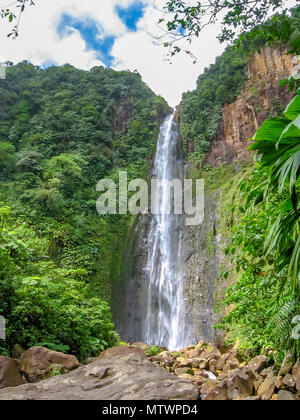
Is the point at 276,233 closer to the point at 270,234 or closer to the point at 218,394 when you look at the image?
the point at 270,234

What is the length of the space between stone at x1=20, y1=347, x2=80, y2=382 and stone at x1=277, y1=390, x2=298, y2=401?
8.11 ft

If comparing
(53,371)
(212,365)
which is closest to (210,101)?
(212,365)

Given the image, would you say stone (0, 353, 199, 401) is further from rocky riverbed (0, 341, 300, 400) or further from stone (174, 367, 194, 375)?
stone (174, 367, 194, 375)

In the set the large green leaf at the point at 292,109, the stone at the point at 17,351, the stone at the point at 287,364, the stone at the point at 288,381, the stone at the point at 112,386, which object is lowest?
the stone at the point at 17,351

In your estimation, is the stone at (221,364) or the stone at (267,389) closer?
the stone at (267,389)

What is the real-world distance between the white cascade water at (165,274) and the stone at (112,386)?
9.16 m

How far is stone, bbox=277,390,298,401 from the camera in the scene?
6.74 feet

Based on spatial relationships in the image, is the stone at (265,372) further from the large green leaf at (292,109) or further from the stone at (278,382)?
the large green leaf at (292,109)

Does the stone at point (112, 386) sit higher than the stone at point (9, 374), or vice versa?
the stone at point (112, 386)

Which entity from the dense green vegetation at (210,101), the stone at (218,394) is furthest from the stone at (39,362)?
the dense green vegetation at (210,101)

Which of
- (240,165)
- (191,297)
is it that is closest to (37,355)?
(191,297)

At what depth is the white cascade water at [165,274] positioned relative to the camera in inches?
463

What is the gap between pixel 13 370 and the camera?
3262mm
